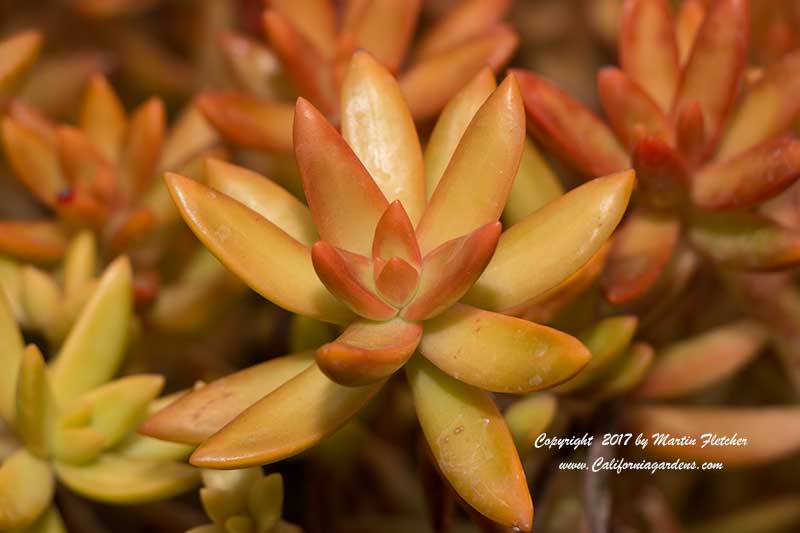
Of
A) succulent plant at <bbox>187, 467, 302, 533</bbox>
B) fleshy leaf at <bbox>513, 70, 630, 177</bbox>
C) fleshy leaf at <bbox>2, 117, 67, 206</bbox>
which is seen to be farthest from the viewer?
fleshy leaf at <bbox>2, 117, 67, 206</bbox>

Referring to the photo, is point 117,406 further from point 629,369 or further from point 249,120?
point 629,369

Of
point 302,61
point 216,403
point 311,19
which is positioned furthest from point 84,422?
point 311,19

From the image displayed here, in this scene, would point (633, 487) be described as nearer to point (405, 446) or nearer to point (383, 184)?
point (405, 446)

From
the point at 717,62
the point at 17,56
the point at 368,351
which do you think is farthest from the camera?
the point at 17,56

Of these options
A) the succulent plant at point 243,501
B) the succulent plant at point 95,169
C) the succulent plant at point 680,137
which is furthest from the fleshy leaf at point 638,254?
the succulent plant at point 95,169

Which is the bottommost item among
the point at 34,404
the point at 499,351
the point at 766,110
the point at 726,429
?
the point at 726,429

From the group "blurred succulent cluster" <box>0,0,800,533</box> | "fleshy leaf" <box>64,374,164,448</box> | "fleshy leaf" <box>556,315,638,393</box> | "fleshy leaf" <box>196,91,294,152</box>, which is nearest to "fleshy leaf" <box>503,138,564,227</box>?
"blurred succulent cluster" <box>0,0,800,533</box>

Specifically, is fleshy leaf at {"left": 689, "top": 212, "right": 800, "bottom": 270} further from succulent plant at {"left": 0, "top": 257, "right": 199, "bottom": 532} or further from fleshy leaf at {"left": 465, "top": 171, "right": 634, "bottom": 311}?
succulent plant at {"left": 0, "top": 257, "right": 199, "bottom": 532}
